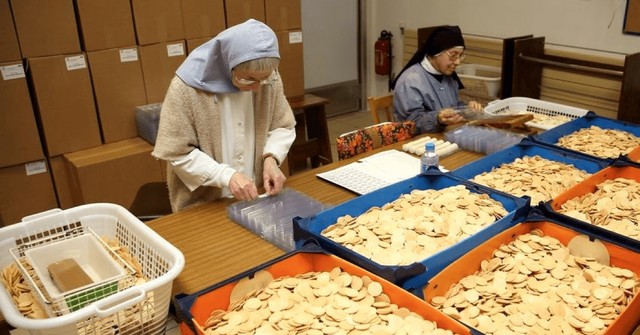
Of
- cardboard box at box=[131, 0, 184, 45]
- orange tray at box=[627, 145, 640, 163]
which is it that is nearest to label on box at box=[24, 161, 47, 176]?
cardboard box at box=[131, 0, 184, 45]

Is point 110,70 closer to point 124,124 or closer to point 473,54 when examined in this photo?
point 124,124

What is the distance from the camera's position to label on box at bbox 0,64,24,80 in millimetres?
2844

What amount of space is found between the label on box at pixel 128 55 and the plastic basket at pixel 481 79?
236cm

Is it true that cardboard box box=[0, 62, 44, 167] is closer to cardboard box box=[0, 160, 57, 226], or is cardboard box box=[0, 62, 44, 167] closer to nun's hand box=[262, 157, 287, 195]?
cardboard box box=[0, 160, 57, 226]

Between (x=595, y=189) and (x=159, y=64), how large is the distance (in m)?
2.67

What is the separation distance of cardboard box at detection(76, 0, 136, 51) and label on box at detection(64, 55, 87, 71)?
0.23 feet

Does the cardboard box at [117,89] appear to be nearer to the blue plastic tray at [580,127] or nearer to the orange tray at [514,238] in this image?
the blue plastic tray at [580,127]

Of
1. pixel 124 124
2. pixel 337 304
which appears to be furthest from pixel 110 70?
pixel 337 304

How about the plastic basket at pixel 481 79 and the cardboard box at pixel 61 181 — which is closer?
the cardboard box at pixel 61 181

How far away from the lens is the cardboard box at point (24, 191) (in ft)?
9.95

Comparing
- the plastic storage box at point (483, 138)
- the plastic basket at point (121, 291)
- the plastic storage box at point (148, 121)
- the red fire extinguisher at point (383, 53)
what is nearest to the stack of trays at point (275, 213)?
the plastic basket at point (121, 291)

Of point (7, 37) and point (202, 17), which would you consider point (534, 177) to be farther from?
point (7, 37)

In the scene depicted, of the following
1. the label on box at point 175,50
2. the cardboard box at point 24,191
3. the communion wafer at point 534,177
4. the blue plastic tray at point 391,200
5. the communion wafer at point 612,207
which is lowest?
the cardboard box at point 24,191

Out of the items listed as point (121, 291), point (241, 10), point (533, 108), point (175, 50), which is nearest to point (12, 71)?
point (175, 50)
